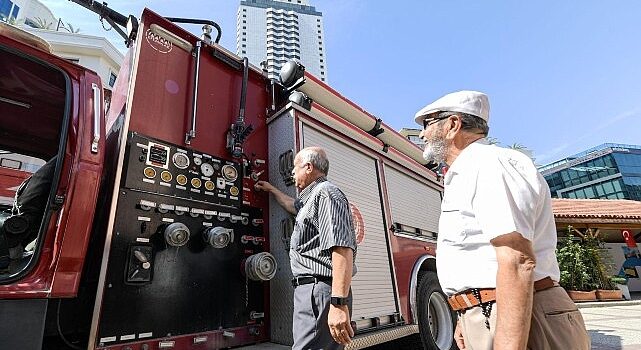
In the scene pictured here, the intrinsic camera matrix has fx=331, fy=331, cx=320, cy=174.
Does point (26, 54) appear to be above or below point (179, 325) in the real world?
above

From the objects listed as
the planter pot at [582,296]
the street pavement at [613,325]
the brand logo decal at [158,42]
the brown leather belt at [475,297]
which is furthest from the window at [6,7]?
the planter pot at [582,296]

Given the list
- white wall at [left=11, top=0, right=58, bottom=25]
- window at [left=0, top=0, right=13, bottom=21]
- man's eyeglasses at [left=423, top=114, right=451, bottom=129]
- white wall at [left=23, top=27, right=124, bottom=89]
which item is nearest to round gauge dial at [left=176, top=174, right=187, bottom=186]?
man's eyeglasses at [left=423, top=114, right=451, bottom=129]

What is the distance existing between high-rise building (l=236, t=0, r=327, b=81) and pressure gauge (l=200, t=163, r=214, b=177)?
73931mm

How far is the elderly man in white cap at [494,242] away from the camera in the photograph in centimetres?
102

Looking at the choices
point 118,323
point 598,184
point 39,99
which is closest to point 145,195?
point 118,323

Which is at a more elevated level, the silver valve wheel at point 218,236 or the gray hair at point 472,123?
the gray hair at point 472,123

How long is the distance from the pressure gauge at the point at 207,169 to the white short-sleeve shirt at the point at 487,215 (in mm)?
1568

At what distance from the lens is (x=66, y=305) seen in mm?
1791

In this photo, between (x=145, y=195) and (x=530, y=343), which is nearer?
(x=530, y=343)

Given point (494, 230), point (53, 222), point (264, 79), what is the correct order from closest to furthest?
point (494, 230) < point (53, 222) < point (264, 79)

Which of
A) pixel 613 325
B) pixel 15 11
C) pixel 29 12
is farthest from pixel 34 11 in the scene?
pixel 613 325

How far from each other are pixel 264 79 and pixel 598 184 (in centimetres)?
6045

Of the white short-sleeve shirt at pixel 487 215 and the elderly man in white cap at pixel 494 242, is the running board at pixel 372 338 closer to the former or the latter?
the elderly man in white cap at pixel 494 242

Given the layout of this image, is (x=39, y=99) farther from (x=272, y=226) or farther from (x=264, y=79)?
(x=272, y=226)
